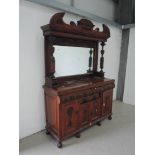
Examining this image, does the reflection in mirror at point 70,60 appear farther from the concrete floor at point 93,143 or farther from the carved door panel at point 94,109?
the concrete floor at point 93,143

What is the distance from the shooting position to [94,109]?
8.84 feet

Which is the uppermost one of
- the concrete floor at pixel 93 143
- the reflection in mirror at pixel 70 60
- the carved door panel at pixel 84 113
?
the reflection in mirror at pixel 70 60

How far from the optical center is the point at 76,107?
2.34 metres

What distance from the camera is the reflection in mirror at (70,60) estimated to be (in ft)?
8.40

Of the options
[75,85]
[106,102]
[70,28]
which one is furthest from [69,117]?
[70,28]

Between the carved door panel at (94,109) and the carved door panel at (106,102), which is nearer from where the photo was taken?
the carved door panel at (94,109)

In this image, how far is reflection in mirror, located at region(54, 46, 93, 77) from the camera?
2.56 m

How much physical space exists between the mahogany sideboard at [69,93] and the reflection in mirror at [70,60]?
0.09 meters

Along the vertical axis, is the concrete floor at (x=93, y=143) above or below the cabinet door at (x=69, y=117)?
below

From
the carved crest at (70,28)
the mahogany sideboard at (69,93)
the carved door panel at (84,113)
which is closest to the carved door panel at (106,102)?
the mahogany sideboard at (69,93)

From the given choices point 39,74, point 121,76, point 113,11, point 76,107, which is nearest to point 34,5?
point 39,74

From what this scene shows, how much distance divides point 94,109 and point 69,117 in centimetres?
59
